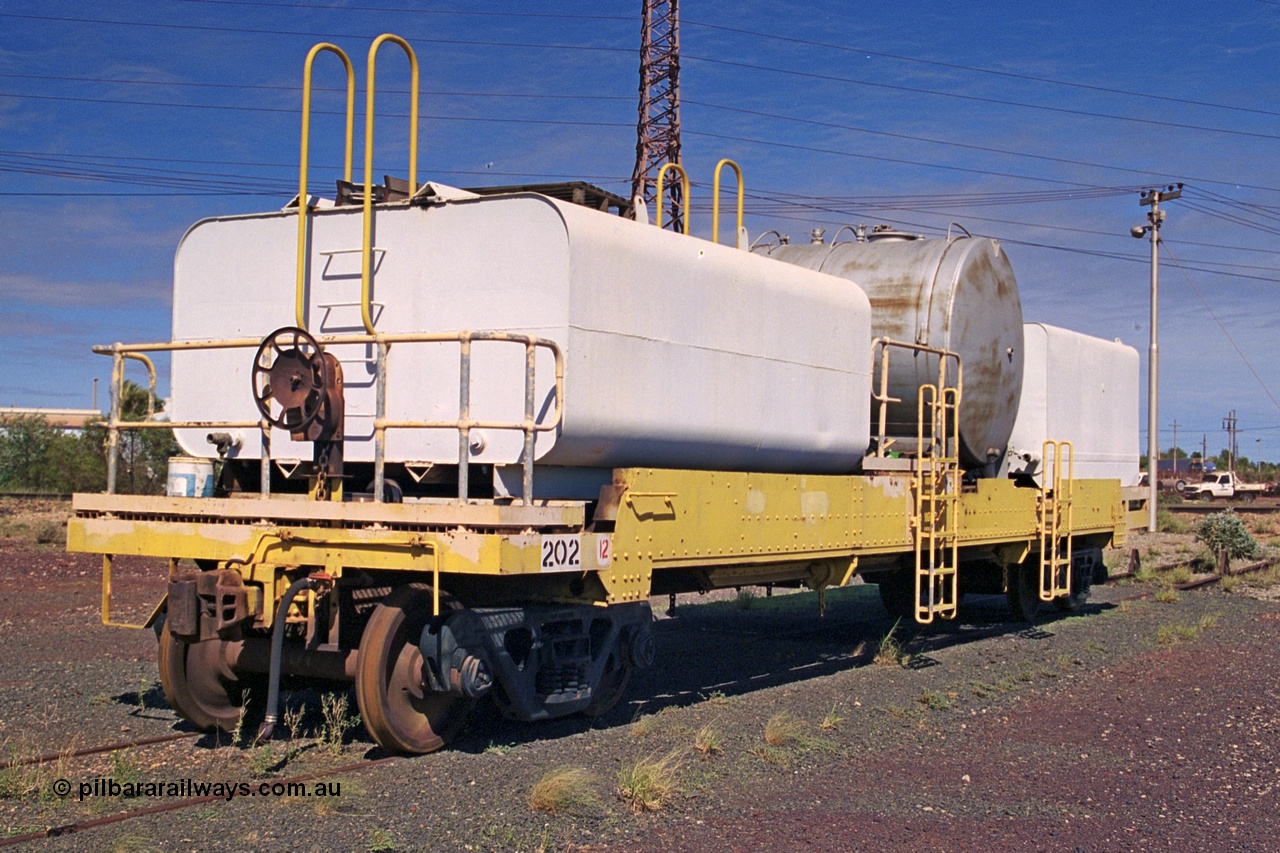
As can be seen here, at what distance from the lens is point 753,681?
33.6 ft

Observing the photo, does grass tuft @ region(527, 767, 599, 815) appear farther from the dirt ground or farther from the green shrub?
the green shrub

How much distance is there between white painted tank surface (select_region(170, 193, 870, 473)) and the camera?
7.33m

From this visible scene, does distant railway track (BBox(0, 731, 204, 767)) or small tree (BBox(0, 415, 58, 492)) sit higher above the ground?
small tree (BBox(0, 415, 58, 492))

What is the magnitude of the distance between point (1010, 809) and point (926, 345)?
5921mm

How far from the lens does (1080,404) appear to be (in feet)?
48.9

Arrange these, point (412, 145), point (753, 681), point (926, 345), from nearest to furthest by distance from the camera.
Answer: point (412, 145) → point (753, 681) → point (926, 345)

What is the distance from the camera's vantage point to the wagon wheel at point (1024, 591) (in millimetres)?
14570

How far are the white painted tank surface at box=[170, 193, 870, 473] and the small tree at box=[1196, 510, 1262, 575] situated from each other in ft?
53.7

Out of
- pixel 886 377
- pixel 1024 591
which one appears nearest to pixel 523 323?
pixel 886 377

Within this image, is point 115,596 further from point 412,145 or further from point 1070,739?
point 1070,739

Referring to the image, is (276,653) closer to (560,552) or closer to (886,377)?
(560,552)

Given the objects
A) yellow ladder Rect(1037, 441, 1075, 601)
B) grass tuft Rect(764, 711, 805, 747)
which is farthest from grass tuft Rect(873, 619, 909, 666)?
grass tuft Rect(764, 711, 805, 747)

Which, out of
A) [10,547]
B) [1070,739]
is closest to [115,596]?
[10,547]

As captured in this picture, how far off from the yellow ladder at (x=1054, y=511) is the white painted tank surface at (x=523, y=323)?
4.87 metres
